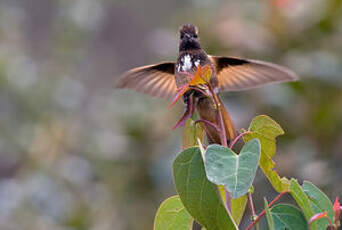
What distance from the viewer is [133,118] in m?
4.41

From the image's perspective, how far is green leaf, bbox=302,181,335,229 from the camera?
4.01 feet

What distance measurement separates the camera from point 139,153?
13.9 feet

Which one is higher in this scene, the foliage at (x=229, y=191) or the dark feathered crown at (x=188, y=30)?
the dark feathered crown at (x=188, y=30)

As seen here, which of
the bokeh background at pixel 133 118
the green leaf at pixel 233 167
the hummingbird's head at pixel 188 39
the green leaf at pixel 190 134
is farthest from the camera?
the bokeh background at pixel 133 118

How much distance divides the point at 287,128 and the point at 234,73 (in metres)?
1.58

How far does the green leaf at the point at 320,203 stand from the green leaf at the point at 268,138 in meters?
0.08

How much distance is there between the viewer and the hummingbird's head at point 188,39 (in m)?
1.83

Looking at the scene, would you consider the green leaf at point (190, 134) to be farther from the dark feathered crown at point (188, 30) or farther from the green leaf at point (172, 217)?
the dark feathered crown at point (188, 30)

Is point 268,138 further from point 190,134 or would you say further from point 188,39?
point 188,39

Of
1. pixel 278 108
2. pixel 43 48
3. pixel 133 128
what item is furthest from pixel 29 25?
pixel 278 108

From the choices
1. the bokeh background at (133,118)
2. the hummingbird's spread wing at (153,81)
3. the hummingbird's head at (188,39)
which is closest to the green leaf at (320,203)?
the hummingbird's head at (188,39)

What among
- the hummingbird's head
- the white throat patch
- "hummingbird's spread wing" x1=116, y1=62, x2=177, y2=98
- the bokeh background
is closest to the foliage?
the white throat patch

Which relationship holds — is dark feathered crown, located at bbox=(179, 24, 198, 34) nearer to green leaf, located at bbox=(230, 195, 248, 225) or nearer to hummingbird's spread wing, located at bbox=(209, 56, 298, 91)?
hummingbird's spread wing, located at bbox=(209, 56, 298, 91)

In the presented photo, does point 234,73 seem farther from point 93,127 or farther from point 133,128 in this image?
point 93,127
